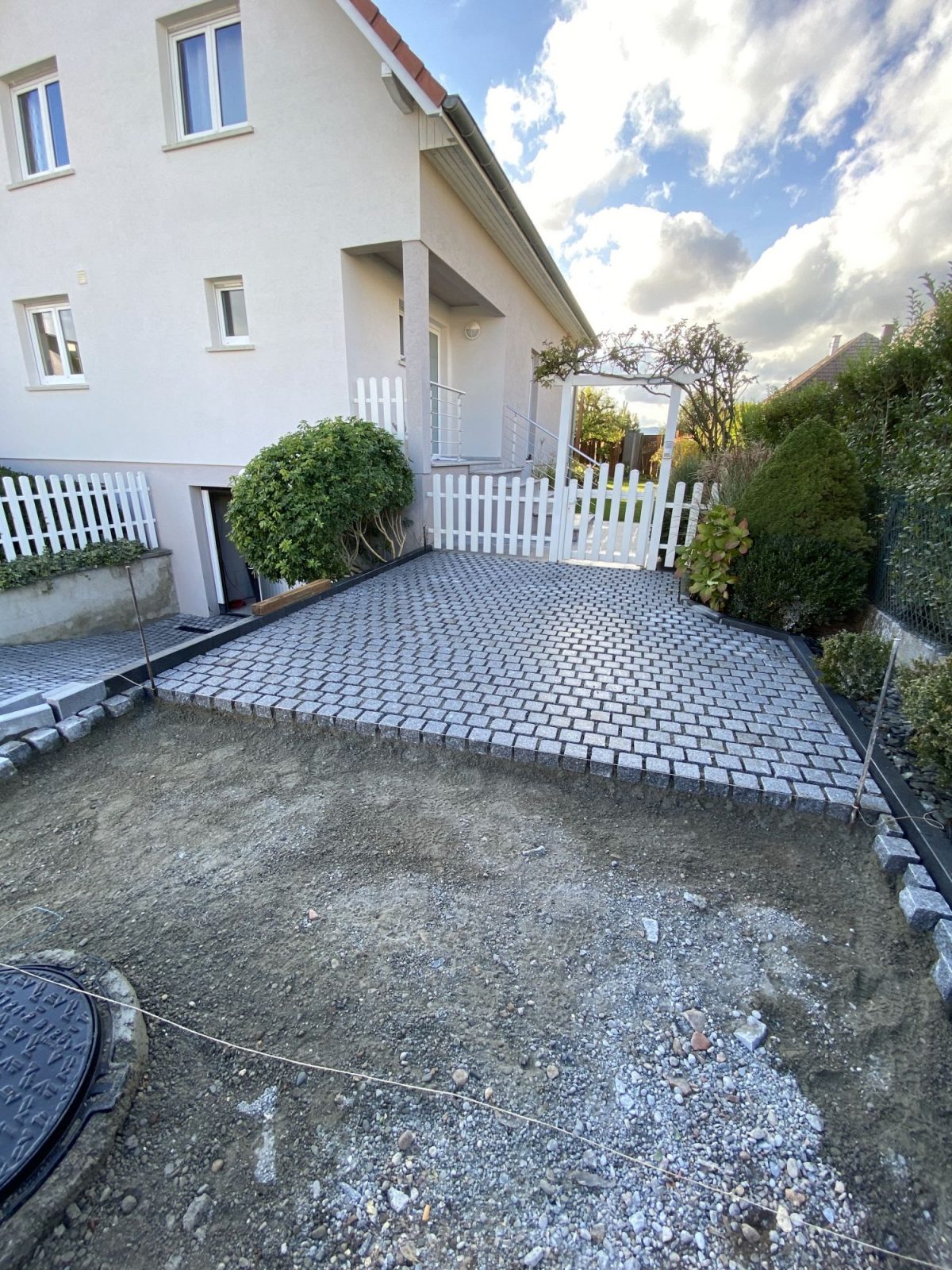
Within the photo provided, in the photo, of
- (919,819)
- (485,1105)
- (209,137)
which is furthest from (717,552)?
(209,137)

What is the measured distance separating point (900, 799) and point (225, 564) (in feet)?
32.3

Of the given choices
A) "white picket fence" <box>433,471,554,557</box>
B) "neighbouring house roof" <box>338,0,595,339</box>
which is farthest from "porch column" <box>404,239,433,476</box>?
"neighbouring house roof" <box>338,0,595,339</box>

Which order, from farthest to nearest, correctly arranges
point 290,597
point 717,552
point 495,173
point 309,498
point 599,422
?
point 599,422, point 495,173, point 309,498, point 290,597, point 717,552

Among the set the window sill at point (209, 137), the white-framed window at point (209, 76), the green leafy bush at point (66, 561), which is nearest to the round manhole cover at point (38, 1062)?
the green leafy bush at point (66, 561)

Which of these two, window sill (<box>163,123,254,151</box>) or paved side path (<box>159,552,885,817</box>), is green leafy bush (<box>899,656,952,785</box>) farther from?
window sill (<box>163,123,254,151</box>)

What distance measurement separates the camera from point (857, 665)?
3484 mm

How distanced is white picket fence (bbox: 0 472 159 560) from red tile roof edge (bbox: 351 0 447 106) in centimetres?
638

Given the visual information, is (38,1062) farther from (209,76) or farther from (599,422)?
(599,422)

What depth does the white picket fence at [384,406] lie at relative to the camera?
6785 millimetres

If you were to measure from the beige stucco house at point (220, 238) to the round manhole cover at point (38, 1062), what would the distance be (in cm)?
632

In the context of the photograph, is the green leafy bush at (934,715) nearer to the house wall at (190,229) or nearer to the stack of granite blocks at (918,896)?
the stack of granite blocks at (918,896)

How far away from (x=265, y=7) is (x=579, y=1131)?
10.5m

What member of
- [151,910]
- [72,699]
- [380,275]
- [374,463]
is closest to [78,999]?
[151,910]

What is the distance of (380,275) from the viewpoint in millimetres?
7531
